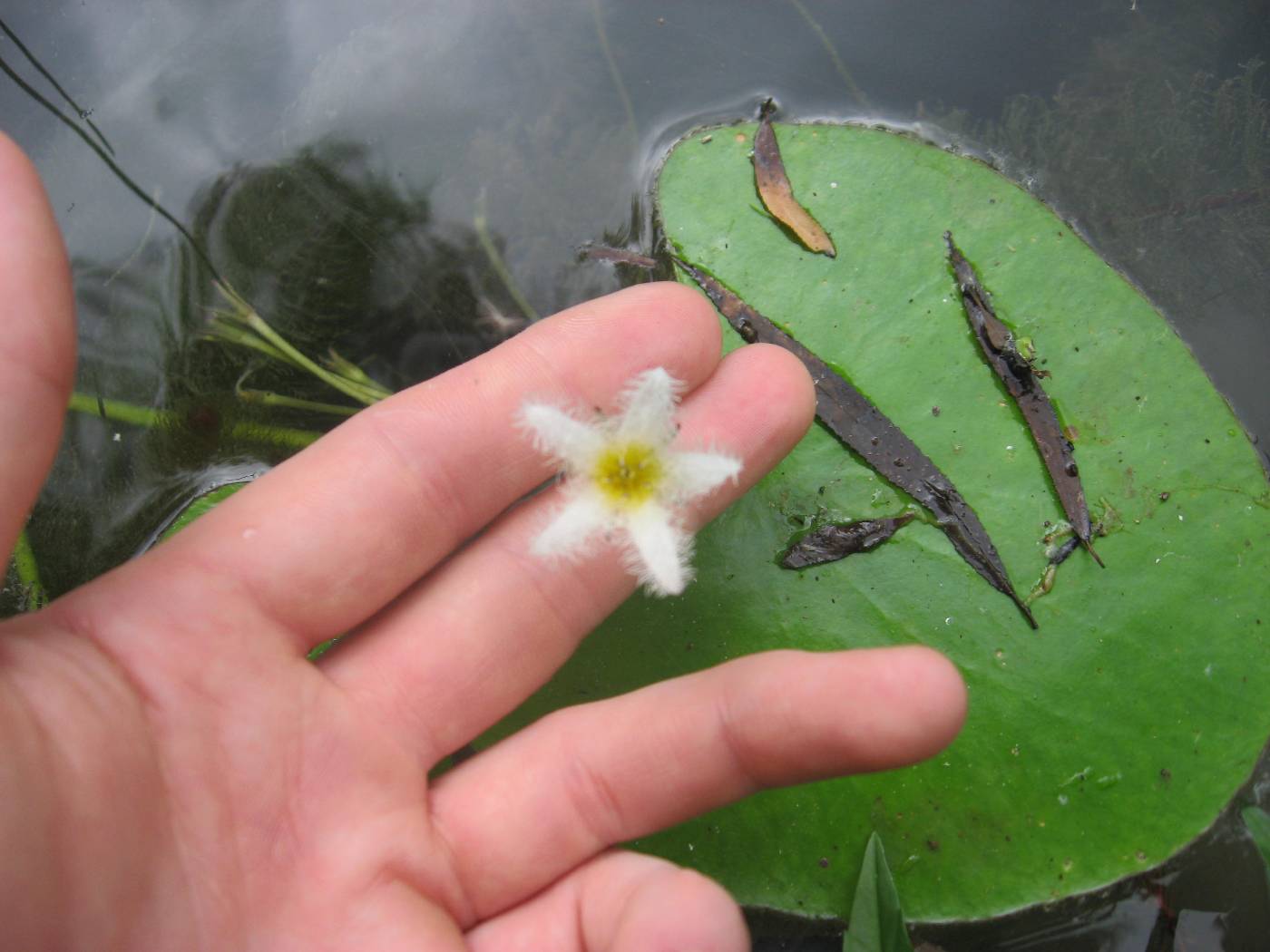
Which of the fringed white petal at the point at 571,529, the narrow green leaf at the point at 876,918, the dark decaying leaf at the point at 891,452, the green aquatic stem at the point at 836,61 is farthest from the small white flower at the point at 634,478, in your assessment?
the green aquatic stem at the point at 836,61

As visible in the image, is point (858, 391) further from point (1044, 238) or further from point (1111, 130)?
point (1111, 130)

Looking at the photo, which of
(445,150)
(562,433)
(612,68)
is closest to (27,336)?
(562,433)

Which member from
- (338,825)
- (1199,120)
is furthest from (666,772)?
(1199,120)

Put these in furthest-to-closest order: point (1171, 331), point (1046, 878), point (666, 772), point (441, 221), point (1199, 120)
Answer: point (441, 221) < point (1199, 120) < point (1171, 331) < point (1046, 878) < point (666, 772)

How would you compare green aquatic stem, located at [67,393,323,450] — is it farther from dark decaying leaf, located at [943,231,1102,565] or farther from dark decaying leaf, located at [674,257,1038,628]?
dark decaying leaf, located at [943,231,1102,565]

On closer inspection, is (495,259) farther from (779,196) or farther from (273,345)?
(779,196)
